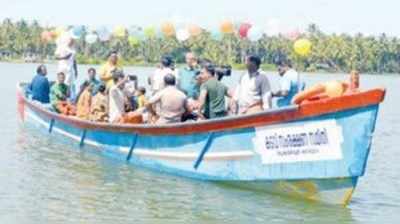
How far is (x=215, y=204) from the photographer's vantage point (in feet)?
36.6

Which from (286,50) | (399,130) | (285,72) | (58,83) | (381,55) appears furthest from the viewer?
(381,55)

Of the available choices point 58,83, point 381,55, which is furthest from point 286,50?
point 58,83

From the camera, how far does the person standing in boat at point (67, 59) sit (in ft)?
62.6

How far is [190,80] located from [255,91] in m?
2.89

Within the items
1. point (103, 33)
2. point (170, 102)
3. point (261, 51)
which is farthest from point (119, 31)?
point (261, 51)

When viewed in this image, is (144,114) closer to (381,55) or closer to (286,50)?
(286,50)

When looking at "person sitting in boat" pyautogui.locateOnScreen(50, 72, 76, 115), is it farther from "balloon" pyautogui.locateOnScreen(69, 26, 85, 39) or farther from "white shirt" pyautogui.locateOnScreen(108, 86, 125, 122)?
"white shirt" pyautogui.locateOnScreen(108, 86, 125, 122)

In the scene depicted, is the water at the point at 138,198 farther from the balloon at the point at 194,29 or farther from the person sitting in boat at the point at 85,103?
the balloon at the point at 194,29

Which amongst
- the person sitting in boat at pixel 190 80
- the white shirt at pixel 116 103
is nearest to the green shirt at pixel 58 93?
the white shirt at pixel 116 103

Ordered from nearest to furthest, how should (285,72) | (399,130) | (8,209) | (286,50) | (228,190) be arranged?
(8,209) < (228,190) < (285,72) < (399,130) < (286,50)

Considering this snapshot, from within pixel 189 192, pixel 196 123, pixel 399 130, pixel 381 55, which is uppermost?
pixel 196 123

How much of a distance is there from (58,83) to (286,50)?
86.0 meters

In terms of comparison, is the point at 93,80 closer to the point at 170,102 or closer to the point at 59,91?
the point at 59,91

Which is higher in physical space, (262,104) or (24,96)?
(262,104)
